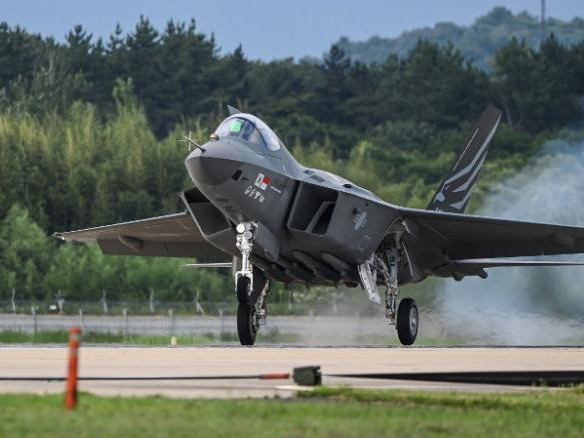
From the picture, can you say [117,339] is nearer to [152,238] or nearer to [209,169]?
[152,238]

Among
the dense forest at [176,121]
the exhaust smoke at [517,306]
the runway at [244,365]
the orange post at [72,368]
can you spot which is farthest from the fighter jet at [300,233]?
the dense forest at [176,121]

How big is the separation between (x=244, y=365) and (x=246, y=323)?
6666 millimetres

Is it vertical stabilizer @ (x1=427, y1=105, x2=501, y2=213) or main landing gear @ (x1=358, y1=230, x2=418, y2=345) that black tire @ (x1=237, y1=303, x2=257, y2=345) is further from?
vertical stabilizer @ (x1=427, y1=105, x2=501, y2=213)

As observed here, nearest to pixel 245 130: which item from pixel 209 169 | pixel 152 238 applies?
pixel 209 169

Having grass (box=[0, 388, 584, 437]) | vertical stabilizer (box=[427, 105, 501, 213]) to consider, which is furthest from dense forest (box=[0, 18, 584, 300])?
grass (box=[0, 388, 584, 437])

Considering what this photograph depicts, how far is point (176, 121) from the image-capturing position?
256 ft

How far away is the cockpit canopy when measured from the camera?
20.0 m

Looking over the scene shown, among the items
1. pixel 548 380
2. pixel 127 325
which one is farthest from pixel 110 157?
pixel 548 380

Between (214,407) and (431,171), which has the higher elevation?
(431,171)

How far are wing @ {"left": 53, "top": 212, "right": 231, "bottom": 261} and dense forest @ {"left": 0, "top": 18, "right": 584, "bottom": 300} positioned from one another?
16252 millimetres

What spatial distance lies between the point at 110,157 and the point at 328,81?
31.0 metres

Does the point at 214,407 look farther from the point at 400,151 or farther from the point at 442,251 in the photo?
the point at 400,151

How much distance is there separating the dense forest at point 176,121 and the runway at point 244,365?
2296cm

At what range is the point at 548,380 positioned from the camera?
44.0ft
